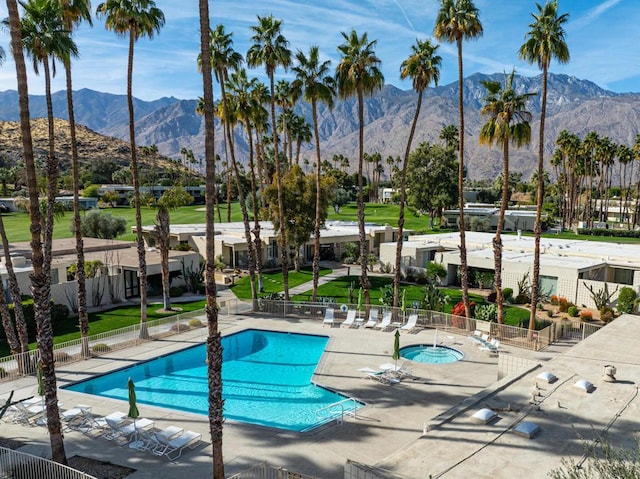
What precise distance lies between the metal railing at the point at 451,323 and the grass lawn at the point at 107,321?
6306 mm

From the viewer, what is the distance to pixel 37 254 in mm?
12703

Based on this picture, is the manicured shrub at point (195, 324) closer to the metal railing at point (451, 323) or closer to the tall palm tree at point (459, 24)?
the metal railing at point (451, 323)

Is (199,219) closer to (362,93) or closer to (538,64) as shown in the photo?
(362,93)

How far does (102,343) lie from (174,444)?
451 inches

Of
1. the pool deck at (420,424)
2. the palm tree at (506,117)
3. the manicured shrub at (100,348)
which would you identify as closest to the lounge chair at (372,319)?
the pool deck at (420,424)

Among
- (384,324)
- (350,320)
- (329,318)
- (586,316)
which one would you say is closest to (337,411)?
(384,324)

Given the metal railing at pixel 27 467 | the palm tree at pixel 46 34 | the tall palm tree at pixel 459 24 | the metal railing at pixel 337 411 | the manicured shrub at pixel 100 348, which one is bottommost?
the metal railing at pixel 337 411

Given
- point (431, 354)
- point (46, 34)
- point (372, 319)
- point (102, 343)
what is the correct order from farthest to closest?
point (372, 319) → point (431, 354) → point (102, 343) → point (46, 34)

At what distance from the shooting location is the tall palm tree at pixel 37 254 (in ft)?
40.8

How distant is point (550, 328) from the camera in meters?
24.1

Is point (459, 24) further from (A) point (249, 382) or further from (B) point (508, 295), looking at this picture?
(A) point (249, 382)

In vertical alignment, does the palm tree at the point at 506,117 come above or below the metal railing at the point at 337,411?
above

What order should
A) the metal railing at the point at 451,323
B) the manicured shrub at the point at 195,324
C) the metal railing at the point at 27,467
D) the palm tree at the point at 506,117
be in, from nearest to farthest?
the metal railing at the point at 27,467, the metal railing at the point at 451,323, the palm tree at the point at 506,117, the manicured shrub at the point at 195,324

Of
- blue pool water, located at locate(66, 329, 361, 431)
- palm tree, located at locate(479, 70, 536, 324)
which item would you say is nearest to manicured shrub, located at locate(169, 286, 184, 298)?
blue pool water, located at locate(66, 329, 361, 431)
